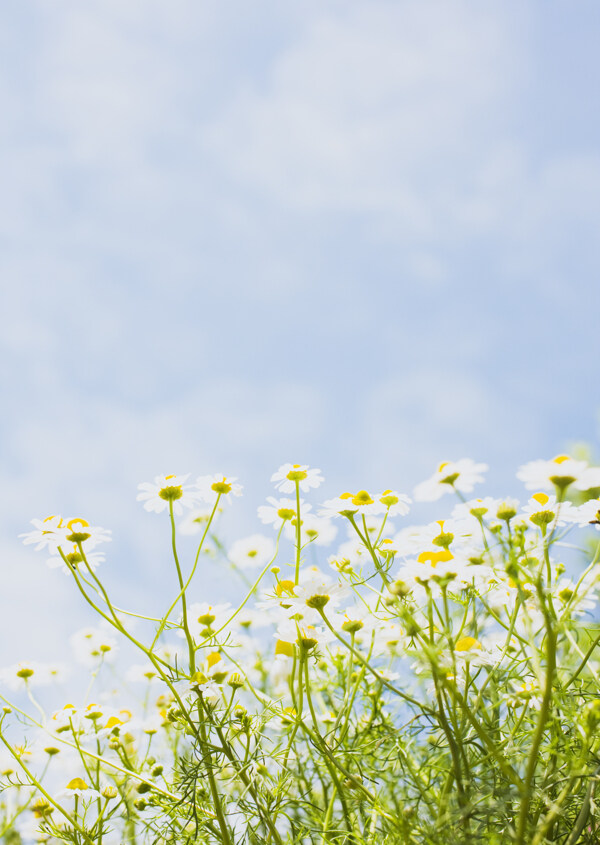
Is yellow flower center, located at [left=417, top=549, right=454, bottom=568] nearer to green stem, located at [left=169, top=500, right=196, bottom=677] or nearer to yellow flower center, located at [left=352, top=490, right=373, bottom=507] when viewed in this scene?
yellow flower center, located at [left=352, top=490, right=373, bottom=507]

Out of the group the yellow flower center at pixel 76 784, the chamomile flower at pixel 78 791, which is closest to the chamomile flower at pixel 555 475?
the chamomile flower at pixel 78 791

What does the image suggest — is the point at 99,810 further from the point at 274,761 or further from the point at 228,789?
the point at 274,761

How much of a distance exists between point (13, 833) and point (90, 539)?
3.41 feet

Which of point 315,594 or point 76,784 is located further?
point 76,784

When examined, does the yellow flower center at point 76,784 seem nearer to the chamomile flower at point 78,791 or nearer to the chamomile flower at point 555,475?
the chamomile flower at point 78,791

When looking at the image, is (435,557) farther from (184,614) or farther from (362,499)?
(184,614)

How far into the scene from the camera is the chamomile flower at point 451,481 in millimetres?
1112

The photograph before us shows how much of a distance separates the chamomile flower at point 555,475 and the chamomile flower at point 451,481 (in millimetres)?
143

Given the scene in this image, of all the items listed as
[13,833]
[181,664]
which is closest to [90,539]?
[181,664]

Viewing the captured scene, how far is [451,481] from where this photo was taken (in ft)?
3.67

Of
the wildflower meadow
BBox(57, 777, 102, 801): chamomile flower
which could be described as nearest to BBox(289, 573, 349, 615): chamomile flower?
the wildflower meadow

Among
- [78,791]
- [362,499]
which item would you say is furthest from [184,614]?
[78,791]

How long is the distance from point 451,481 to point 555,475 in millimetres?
201

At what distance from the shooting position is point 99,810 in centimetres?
149
